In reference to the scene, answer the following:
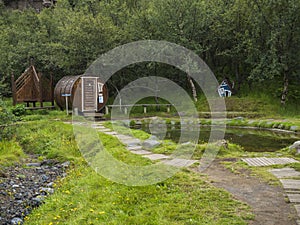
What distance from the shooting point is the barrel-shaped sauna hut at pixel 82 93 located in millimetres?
16672

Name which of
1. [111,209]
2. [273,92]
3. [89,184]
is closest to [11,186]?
[89,184]

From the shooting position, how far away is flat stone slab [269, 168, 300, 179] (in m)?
5.90

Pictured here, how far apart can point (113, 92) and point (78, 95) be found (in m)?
4.72

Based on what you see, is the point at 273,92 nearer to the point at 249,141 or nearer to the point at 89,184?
the point at 249,141

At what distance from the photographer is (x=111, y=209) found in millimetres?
4930

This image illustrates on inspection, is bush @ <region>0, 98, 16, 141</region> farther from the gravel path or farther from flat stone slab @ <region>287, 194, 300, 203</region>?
flat stone slab @ <region>287, 194, 300, 203</region>

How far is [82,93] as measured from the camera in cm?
1702

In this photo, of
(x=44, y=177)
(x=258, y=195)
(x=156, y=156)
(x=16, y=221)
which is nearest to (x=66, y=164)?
(x=44, y=177)

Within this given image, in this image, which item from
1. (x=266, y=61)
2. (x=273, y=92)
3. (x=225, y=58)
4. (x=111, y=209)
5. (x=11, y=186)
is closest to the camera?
(x=111, y=209)

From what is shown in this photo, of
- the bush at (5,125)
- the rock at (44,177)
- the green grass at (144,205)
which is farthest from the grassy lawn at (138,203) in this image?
the bush at (5,125)

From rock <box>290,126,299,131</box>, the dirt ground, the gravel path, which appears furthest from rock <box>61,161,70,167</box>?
rock <box>290,126,299,131</box>

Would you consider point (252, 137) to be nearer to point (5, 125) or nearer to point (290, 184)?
point (290, 184)

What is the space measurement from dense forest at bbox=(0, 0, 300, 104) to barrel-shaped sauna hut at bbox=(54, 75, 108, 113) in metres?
2.19

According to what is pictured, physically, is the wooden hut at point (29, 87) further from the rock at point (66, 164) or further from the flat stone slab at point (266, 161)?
the flat stone slab at point (266, 161)
